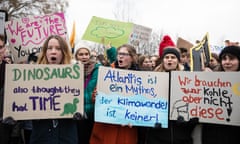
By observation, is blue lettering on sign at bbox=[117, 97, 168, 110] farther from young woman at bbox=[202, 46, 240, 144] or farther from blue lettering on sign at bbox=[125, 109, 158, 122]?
young woman at bbox=[202, 46, 240, 144]

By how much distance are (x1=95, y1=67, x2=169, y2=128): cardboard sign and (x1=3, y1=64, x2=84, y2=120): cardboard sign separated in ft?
1.35

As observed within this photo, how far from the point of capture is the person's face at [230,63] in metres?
3.89

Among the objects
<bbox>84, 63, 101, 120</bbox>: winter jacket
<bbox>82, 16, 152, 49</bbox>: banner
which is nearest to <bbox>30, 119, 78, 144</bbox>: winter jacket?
<bbox>84, 63, 101, 120</bbox>: winter jacket

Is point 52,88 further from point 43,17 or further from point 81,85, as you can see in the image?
point 43,17

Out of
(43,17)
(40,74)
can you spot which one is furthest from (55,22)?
(40,74)

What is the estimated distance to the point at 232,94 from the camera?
148 inches

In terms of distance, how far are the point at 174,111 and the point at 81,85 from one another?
1086 millimetres

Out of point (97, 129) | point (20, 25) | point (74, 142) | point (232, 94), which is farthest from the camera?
point (20, 25)

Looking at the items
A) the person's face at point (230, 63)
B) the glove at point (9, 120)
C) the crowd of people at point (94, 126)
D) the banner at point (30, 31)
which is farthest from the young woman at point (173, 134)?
the banner at point (30, 31)

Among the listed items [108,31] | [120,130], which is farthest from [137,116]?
[108,31]

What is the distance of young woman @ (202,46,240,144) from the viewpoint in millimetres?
3676

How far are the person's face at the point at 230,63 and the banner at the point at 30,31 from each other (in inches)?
89.7

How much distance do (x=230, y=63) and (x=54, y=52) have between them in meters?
1.98

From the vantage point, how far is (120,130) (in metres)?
4.02
